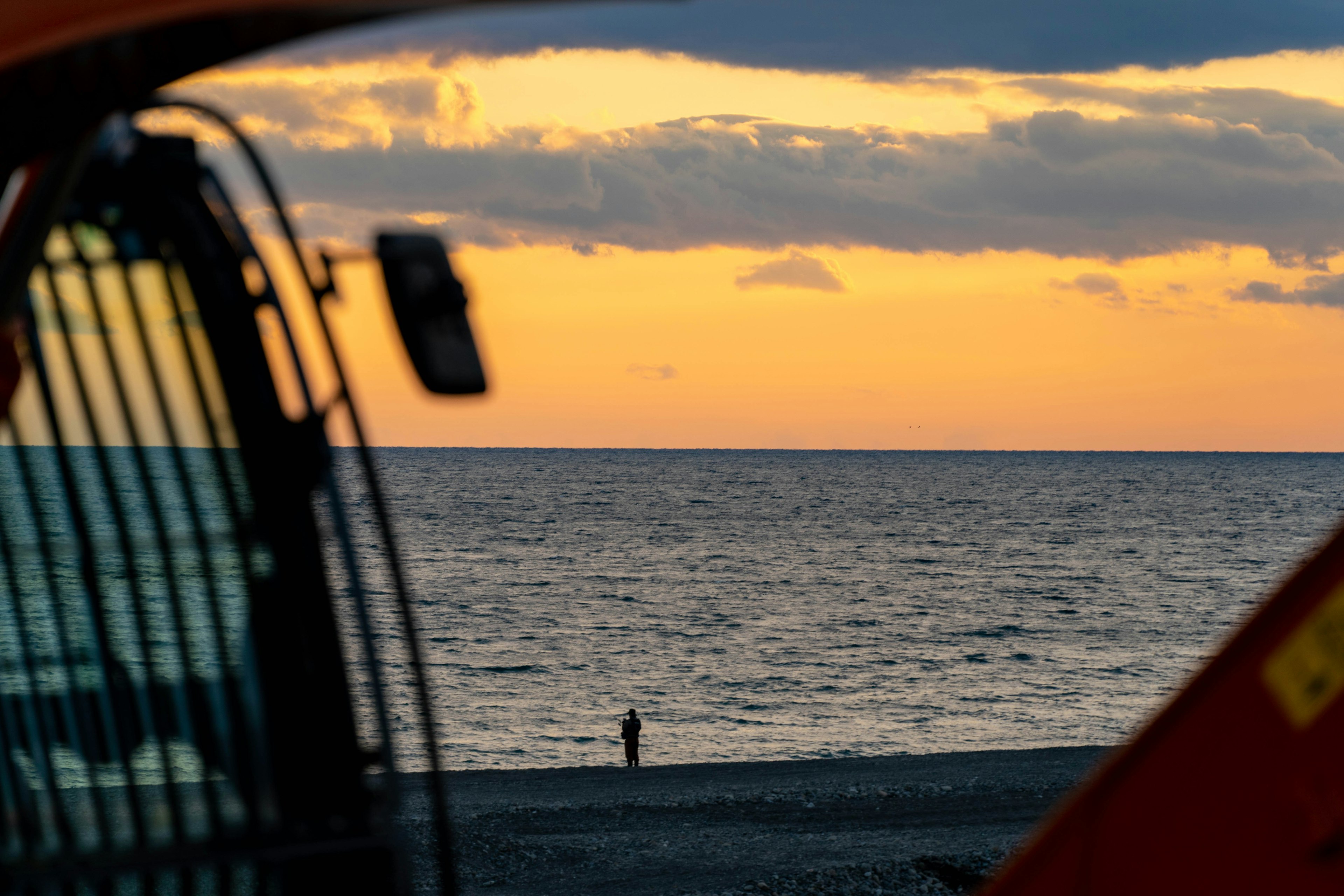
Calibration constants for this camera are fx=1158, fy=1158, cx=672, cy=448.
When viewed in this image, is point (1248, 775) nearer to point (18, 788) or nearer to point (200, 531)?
point (200, 531)

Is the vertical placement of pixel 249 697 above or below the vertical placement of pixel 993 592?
below

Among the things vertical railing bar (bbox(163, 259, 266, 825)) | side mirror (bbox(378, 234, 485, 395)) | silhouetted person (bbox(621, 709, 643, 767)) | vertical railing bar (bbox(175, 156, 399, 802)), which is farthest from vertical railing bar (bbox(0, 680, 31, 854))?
silhouetted person (bbox(621, 709, 643, 767))

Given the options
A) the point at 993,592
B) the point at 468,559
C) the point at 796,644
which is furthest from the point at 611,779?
the point at 468,559

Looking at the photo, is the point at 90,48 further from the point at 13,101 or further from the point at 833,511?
the point at 833,511

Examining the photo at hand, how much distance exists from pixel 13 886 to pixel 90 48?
2275 millimetres

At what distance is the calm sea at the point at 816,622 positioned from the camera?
116 feet

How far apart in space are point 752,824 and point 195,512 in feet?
39.5

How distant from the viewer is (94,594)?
3369mm

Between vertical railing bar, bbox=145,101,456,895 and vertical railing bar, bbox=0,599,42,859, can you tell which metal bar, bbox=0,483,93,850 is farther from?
vertical railing bar, bbox=145,101,456,895

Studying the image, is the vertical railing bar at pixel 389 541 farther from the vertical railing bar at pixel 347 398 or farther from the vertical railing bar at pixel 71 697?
the vertical railing bar at pixel 71 697

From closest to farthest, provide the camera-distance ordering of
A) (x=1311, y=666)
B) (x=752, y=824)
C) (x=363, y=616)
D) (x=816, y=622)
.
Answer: (x=1311, y=666), (x=363, y=616), (x=752, y=824), (x=816, y=622)

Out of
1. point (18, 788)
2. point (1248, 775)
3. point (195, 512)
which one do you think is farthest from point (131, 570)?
point (1248, 775)

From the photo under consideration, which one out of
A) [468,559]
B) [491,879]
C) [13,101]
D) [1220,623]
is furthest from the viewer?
[468,559]

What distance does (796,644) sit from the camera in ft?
166
